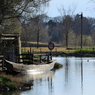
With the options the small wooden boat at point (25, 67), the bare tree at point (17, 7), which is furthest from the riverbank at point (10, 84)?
the bare tree at point (17, 7)

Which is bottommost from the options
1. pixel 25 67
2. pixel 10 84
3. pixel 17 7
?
pixel 10 84

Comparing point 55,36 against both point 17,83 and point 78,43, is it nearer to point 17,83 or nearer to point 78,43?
point 78,43

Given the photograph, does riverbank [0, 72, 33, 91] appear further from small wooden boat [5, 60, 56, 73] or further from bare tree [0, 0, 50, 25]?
bare tree [0, 0, 50, 25]

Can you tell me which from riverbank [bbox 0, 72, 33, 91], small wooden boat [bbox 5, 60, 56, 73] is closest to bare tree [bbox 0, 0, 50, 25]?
small wooden boat [bbox 5, 60, 56, 73]

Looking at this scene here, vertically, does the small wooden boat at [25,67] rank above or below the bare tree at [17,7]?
below

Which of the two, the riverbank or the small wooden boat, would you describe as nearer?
the riverbank

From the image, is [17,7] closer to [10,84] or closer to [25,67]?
[25,67]

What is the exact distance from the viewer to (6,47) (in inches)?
1374

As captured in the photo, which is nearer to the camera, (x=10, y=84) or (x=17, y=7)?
(x=10, y=84)

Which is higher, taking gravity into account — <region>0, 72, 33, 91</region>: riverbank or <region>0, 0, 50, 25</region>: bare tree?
<region>0, 0, 50, 25</region>: bare tree

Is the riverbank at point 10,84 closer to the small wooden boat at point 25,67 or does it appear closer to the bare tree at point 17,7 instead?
the small wooden boat at point 25,67

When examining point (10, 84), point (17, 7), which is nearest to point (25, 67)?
point (17, 7)

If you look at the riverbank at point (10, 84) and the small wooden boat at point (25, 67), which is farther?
the small wooden boat at point (25, 67)

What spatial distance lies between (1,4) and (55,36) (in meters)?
159
